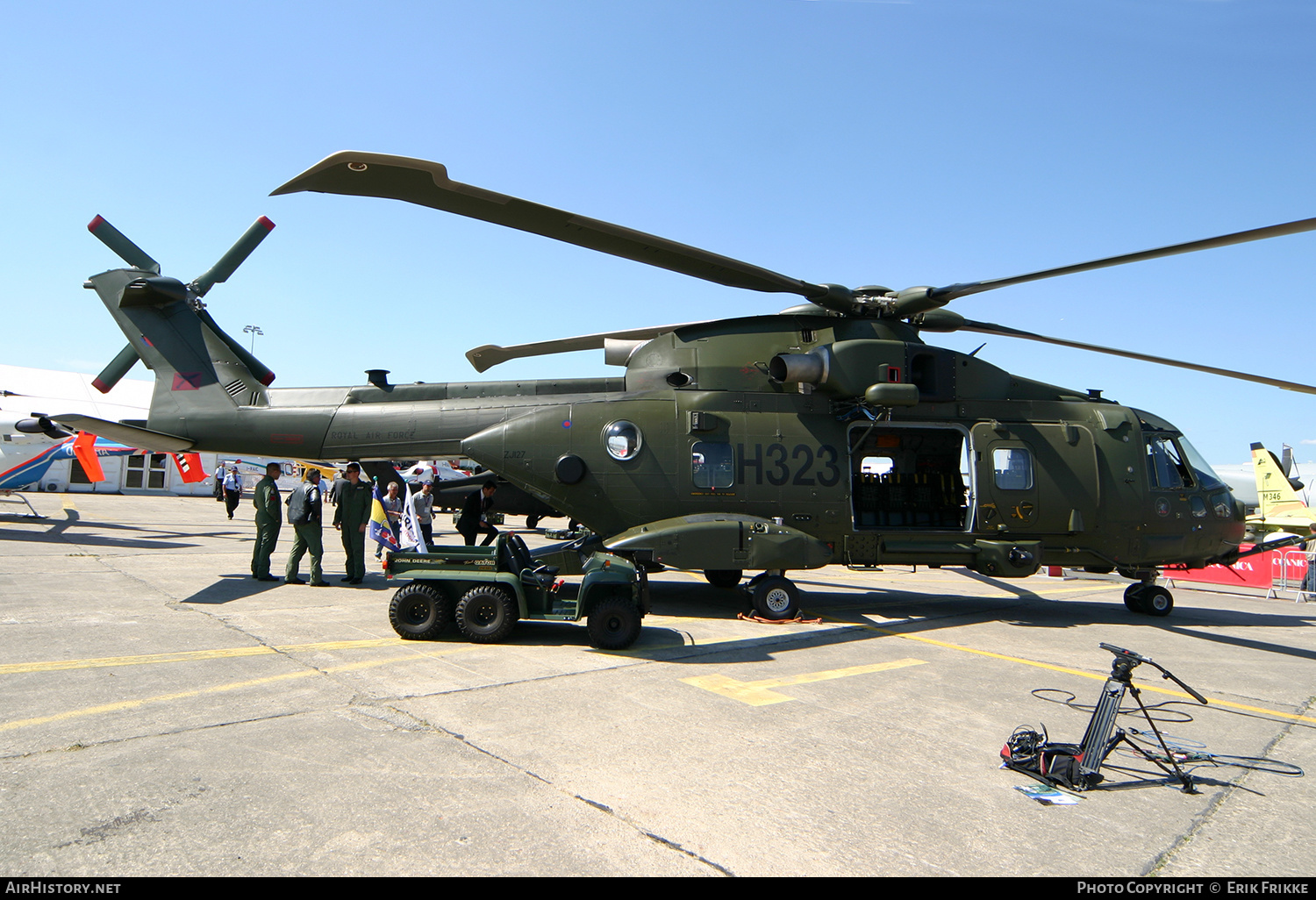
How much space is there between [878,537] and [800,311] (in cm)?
333

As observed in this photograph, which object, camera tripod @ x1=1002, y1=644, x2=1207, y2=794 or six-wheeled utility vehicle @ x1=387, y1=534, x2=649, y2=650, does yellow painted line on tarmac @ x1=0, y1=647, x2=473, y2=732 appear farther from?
camera tripod @ x1=1002, y1=644, x2=1207, y2=794

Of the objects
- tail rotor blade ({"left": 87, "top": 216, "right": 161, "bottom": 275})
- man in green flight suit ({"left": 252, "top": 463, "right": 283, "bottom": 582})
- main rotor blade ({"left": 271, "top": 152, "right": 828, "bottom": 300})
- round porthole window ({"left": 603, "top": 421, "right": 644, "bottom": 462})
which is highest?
tail rotor blade ({"left": 87, "top": 216, "right": 161, "bottom": 275})

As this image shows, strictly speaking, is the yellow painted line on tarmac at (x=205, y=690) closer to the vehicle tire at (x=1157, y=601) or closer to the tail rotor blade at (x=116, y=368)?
the tail rotor blade at (x=116, y=368)

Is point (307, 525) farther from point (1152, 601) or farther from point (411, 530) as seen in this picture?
point (1152, 601)

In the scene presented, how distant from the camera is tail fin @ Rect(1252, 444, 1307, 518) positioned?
19.7 metres

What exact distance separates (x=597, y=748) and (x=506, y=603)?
3.03 m

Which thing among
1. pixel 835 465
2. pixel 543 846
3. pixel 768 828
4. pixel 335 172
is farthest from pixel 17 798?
pixel 835 465

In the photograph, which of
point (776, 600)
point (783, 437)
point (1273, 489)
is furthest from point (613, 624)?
point (1273, 489)

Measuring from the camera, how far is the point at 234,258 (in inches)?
500

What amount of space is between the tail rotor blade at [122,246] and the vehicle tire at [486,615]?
355 inches

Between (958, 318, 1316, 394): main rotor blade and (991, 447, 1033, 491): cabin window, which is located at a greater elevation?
(958, 318, 1316, 394): main rotor blade

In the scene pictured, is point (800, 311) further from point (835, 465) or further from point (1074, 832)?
point (1074, 832)

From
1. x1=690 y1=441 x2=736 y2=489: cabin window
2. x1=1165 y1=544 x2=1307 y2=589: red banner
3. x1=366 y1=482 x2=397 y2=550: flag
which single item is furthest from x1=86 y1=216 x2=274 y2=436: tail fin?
x1=1165 y1=544 x2=1307 y2=589: red banner

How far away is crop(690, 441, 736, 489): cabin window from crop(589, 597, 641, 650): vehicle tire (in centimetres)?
280
